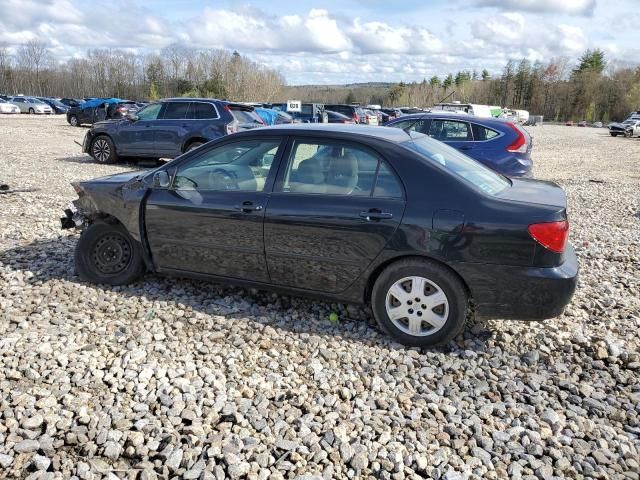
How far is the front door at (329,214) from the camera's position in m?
4.04

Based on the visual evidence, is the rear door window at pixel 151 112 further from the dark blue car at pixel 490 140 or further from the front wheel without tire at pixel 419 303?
the front wheel without tire at pixel 419 303

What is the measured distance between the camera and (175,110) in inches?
523

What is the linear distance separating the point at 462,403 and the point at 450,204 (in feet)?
4.55

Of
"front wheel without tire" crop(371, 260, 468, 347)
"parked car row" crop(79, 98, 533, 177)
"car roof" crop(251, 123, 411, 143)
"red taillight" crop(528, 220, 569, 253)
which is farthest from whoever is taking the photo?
"parked car row" crop(79, 98, 533, 177)

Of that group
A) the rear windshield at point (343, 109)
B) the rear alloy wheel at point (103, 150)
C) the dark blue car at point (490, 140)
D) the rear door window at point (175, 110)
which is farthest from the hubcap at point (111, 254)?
the rear windshield at point (343, 109)

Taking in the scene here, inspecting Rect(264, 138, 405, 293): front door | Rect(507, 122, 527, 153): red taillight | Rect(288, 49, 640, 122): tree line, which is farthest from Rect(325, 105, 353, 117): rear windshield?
Rect(288, 49, 640, 122): tree line

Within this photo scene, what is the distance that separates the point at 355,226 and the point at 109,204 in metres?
2.45

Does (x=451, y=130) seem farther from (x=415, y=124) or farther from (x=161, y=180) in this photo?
(x=161, y=180)

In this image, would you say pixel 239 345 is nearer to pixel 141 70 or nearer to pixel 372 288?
pixel 372 288

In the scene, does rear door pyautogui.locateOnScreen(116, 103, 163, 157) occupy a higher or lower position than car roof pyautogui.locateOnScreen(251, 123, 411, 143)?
lower

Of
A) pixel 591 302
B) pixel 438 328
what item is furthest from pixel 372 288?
pixel 591 302

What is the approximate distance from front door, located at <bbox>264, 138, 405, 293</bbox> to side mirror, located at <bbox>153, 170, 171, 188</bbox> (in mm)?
1043

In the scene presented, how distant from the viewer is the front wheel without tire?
3910 mm

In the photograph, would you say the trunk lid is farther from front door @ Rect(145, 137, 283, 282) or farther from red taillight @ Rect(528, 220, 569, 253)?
front door @ Rect(145, 137, 283, 282)
